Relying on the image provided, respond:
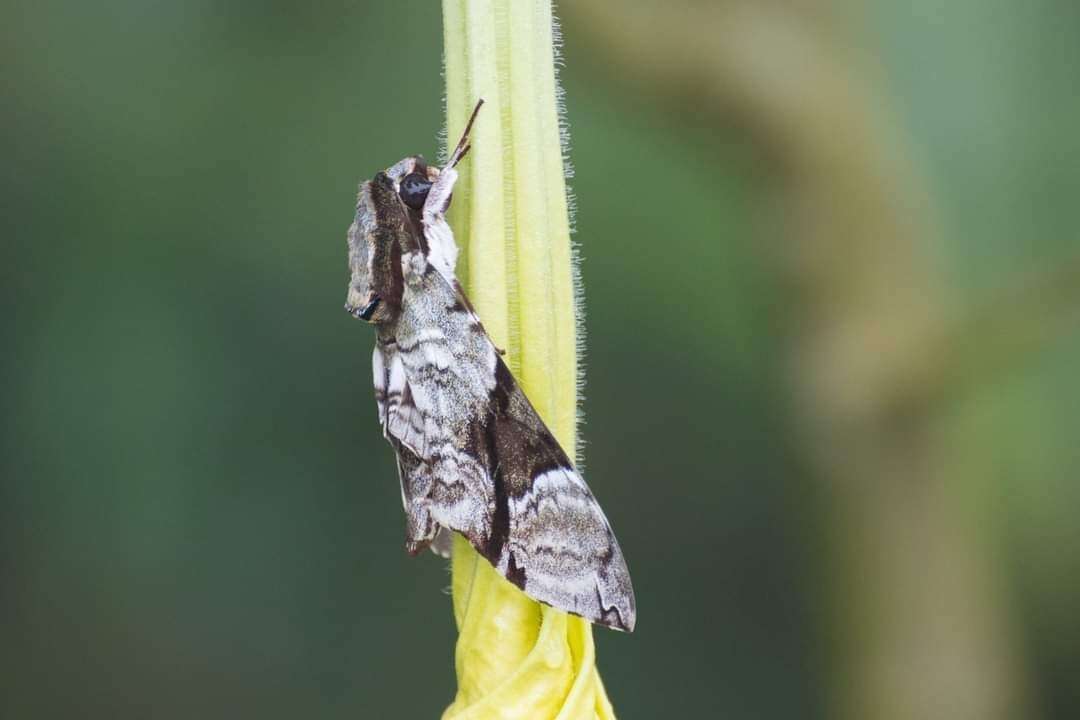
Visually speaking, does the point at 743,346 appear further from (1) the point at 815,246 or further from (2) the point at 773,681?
(2) the point at 773,681

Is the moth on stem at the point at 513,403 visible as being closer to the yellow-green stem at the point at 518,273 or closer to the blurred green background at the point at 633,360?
the yellow-green stem at the point at 518,273

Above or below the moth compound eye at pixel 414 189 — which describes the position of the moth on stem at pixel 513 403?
below

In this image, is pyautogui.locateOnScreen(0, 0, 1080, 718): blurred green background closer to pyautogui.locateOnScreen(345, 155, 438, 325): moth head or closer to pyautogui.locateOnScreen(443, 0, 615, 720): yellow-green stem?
pyautogui.locateOnScreen(345, 155, 438, 325): moth head

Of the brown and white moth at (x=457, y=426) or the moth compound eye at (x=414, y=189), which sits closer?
the brown and white moth at (x=457, y=426)

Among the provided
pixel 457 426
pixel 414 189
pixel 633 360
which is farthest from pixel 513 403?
pixel 633 360

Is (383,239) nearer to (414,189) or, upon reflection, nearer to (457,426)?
(414,189)

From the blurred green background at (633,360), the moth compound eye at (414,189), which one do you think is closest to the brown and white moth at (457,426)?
the moth compound eye at (414,189)
